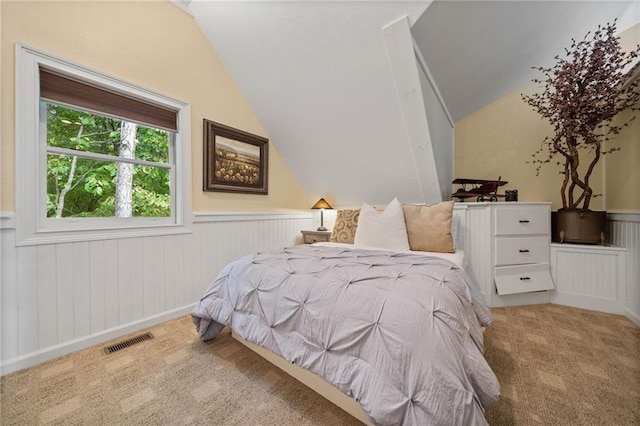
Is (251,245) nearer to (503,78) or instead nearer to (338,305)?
(338,305)

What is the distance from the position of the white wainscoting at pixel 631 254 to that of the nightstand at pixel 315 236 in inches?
104

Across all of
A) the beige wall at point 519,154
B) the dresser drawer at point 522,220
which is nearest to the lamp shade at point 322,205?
the beige wall at point 519,154

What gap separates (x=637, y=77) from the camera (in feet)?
6.40

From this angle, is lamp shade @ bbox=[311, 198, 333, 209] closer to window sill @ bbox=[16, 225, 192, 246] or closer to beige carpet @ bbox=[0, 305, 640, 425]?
window sill @ bbox=[16, 225, 192, 246]

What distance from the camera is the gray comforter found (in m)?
0.77

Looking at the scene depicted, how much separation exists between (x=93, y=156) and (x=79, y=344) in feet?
4.16

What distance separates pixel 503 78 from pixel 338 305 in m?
2.96

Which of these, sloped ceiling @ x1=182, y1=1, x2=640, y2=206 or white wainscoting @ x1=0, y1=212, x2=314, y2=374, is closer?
white wainscoting @ x1=0, y1=212, x2=314, y2=374

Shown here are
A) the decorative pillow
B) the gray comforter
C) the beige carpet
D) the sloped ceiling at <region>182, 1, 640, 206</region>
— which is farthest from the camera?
the decorative pillow

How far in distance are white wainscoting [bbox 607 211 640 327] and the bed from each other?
1.60 metres

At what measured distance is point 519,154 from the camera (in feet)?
9.36

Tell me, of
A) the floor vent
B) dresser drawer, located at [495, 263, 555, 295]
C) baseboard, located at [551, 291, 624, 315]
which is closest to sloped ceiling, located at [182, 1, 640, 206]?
dresser drawer, located at [495, 263, 555, 295]

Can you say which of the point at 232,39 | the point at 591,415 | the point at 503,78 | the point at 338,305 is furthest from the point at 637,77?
the point at 232,39

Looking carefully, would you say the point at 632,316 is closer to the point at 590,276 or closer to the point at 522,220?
the point at 590,276
